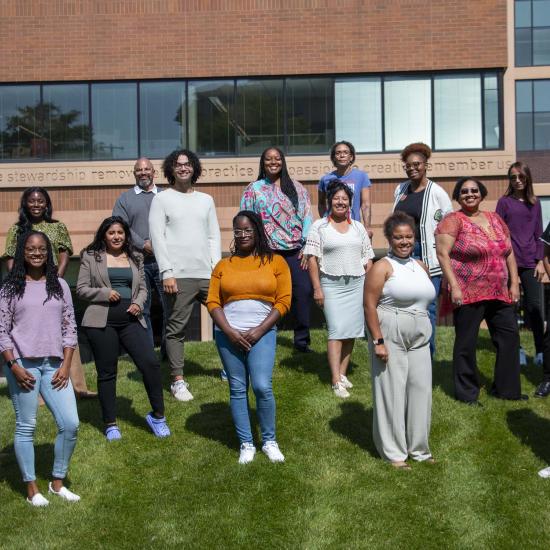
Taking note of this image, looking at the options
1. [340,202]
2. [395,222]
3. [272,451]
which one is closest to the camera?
[395,222]

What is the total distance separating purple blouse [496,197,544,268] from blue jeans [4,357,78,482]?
5.38 metres

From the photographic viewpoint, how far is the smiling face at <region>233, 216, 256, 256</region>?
23.4 ft

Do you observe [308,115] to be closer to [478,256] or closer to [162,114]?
[162,114]

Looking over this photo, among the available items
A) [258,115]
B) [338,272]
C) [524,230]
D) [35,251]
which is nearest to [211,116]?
[258,115]

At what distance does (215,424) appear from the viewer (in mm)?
8211

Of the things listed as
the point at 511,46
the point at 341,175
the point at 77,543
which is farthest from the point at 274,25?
the point at 77,543

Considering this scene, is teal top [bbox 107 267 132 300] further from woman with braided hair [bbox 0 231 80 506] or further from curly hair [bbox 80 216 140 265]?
woman with braided hair [bbox 0 231 80 506]

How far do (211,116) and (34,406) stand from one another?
521 inches

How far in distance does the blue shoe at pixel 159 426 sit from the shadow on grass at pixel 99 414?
16 centimetres

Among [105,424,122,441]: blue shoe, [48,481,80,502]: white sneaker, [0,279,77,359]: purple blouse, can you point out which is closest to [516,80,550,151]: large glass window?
[105,424,122,441]: blue shoe

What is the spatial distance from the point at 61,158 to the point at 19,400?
1333 centimetres

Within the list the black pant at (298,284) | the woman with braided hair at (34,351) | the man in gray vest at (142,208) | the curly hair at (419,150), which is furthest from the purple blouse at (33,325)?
the curly hair at (419,150)

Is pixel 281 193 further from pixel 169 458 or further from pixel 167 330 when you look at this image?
pixel 169 458

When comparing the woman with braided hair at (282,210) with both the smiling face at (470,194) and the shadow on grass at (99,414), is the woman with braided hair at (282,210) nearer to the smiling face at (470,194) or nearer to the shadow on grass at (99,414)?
the smiling face at (470,194)
